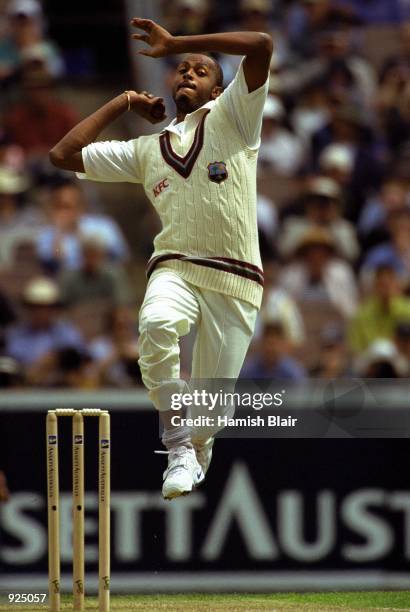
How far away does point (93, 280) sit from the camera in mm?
11102

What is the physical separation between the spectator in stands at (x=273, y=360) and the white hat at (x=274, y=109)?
2.20 m

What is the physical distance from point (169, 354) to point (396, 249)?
15.8 feet

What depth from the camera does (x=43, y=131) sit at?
39.8 ft

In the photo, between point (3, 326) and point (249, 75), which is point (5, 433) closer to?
point (3, 326)

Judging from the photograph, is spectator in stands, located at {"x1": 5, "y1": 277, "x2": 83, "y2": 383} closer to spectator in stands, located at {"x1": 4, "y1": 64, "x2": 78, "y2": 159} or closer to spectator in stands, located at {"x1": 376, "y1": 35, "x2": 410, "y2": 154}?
spectator in stands, located at {"x1": 4, "y1": 64, "x2": 78, "y2": 159}

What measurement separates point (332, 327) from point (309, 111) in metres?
2.33

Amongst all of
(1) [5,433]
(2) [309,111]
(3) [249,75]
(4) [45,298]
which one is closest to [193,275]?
(3) [249,75]

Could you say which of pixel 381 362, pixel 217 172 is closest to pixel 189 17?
pixel 381 362

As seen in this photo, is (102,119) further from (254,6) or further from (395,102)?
(254,6)

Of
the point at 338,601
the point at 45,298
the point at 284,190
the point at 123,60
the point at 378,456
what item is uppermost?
the point at 123,60

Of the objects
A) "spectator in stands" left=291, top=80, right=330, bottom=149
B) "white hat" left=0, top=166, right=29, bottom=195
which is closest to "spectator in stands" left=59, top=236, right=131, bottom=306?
"white hat" left=0, top=166, right=29, bottom=195

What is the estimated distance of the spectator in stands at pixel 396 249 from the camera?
1138cm

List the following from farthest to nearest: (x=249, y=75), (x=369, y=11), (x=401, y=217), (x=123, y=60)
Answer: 1. (x=123, y=60)
2. (x=369, y=11)
3. (x=401, y=217)
4. (x=249, y=75)

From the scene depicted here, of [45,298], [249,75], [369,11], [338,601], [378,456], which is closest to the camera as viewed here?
[249,75]
